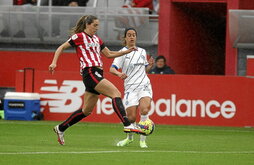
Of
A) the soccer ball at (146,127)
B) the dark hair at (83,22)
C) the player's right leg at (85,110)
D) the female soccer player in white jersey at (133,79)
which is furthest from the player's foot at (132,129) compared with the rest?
the dark hair at (83,22)

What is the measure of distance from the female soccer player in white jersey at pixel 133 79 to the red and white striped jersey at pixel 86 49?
0.50m

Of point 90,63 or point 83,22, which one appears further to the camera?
point 83,22

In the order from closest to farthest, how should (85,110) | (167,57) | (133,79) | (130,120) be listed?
(85,110)
(130,120)
(133,79)
(167,57)

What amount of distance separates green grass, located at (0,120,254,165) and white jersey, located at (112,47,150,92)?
1064 mm

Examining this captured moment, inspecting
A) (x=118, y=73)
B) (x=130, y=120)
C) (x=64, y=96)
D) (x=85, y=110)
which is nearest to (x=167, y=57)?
(x=64, y=96)

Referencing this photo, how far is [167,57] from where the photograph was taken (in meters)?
28.2

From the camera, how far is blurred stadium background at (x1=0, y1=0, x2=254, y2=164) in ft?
75.3

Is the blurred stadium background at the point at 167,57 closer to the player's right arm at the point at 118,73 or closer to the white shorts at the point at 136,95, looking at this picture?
the white shorts at the point at 136,95

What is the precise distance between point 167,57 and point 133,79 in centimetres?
1221

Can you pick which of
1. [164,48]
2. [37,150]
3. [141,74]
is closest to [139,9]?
[164,48]

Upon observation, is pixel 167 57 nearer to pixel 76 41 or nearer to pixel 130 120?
pixel 130 120

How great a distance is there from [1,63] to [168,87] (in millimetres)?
7379

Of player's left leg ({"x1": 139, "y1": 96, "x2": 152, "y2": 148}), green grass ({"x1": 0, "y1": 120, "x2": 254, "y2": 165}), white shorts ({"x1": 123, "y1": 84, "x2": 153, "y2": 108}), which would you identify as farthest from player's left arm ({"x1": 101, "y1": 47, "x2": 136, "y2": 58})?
green grass ({"x1": 0, "y1": 120, "x2": 254, "y2": 165})

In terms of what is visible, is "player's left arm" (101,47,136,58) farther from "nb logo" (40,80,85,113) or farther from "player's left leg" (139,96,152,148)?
"nb logo" (40,80,85,113)
